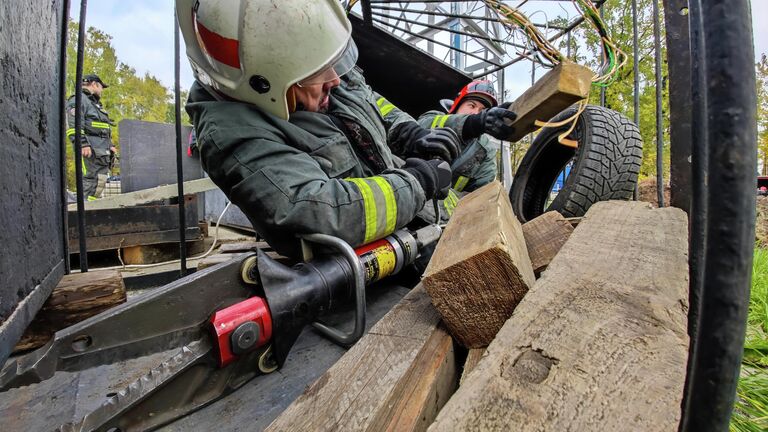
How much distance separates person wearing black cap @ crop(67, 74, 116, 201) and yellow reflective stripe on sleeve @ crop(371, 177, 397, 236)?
24.5ft

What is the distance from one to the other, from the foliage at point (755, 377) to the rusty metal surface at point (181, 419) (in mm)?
1069

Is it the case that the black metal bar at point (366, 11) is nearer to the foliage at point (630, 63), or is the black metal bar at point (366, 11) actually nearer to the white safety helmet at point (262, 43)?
the white safety helmet at point (262, 43)

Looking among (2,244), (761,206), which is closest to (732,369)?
(2,244)

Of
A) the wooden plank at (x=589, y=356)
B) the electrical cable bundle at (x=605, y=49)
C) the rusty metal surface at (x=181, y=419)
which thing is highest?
the electrical cable bundle at (x=605, y=49)

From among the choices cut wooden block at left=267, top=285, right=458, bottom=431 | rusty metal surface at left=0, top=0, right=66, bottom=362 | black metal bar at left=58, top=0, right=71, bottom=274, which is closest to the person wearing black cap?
black metal bar at left=58, top=0, right=71, bottom=274

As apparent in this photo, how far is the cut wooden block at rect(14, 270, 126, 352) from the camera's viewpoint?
117 centimetres

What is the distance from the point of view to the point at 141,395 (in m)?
0.78

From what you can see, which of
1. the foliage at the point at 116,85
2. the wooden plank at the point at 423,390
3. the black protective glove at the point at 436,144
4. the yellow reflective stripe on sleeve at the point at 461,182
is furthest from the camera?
the foliage at the point at 116,85

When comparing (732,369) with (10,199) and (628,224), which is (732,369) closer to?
(628,224)

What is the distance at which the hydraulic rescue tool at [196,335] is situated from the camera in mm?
760

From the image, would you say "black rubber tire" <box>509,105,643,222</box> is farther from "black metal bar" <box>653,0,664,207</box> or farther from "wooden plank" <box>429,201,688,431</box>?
"wooden plank" <box>429,201,688,431</box>

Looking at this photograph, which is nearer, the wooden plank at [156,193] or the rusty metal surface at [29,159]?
the rusty metal surface at [29,159]

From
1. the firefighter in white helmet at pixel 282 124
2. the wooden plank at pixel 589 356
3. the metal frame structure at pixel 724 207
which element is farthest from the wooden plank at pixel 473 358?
the firefighter in white helmet at pixel 282 124

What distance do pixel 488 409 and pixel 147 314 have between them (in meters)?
0.81
